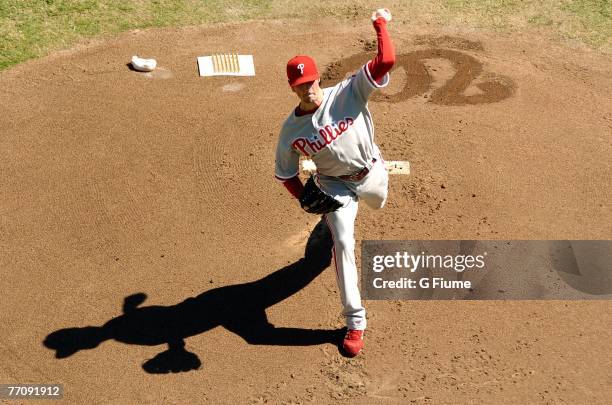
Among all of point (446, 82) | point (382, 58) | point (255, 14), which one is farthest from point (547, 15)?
point (382, 58)

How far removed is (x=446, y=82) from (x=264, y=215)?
128 inches

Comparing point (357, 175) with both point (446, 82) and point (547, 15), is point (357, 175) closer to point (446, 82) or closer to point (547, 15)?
point (446, 82)

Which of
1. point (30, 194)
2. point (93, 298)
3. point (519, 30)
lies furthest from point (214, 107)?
point (519, 30)

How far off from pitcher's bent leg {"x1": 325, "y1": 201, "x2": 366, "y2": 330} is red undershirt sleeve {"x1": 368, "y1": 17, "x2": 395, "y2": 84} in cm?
124

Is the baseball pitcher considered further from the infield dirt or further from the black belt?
the infield dirt

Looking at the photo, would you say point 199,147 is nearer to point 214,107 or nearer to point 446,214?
point 214,107

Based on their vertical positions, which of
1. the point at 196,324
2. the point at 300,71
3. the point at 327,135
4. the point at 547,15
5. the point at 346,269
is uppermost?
the point at 300,71

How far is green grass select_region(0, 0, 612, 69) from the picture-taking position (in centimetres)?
1023

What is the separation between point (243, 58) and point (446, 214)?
3793mm

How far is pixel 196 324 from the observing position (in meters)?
6.62

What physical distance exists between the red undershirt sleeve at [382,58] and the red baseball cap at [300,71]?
475mm

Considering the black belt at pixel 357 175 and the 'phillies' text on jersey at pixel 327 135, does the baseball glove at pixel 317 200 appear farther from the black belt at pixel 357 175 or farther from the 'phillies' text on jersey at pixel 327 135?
the 'phillies' text on jersey at pixel 327 135

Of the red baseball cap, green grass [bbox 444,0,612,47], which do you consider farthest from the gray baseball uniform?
green grass [bbox 444,0,612,47]

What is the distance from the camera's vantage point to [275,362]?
6.33 metres
